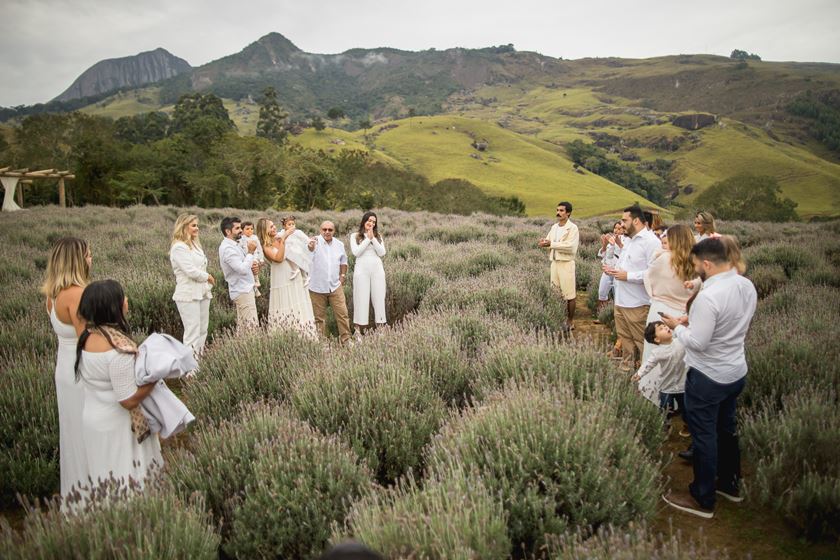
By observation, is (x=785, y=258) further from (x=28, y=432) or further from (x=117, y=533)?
(x=28, y=432)

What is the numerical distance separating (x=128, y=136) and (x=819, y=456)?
114 metres

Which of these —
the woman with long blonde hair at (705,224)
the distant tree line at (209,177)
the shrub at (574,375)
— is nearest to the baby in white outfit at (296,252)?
the shrub at (574,375)

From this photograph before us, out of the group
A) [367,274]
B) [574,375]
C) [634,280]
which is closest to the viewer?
[574,375]

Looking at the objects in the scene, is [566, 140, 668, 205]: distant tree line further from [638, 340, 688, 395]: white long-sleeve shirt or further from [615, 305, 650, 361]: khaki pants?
[638, 340, 688, 395]: white long-sleeve shirt

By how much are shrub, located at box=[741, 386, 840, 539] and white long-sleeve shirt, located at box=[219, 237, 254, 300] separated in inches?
247

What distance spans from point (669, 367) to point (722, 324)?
113 centimetres

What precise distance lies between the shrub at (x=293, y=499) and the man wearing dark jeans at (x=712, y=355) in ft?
8.15

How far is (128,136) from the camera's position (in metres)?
94.7

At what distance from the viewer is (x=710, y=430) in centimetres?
349

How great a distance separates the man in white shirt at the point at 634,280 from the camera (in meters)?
5.91

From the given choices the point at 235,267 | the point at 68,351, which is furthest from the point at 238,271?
the point at 68,351

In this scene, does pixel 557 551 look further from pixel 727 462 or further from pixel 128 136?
pixel 128 136

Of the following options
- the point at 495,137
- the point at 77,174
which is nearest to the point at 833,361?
the point at 77,174

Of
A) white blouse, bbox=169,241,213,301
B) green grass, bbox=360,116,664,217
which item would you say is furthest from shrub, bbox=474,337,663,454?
green grass, bbox=360,116,664,217
